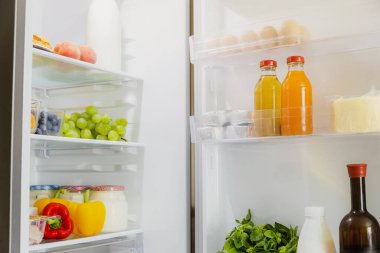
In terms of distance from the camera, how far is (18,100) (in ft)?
4.54

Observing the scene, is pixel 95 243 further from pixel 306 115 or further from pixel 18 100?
pixel 306 115

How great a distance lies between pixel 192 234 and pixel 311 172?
1.60ft

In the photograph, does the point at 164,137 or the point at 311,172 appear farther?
the point at 164,137

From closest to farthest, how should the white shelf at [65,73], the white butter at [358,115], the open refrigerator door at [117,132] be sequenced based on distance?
1. the white butter at [358,115]
2. the white shelf at [65,73]
3. the open refrigerator door at [117,132]

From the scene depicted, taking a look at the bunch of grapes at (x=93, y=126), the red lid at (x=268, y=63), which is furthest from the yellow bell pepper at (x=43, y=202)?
the red lid at (x=268, y=63)

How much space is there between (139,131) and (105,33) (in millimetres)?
408

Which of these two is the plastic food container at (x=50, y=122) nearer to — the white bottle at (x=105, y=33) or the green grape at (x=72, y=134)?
the green grape at (x=72, y=134)

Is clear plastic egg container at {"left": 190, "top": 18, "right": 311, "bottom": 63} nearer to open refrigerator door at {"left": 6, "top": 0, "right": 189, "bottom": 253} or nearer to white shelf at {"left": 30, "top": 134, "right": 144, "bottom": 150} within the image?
open refrigerator door at {"left": 6, "top": 0, "right": 189, "bottom": 253}

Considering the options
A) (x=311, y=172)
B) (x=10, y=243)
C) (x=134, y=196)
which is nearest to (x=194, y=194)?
(x=134, y=196)

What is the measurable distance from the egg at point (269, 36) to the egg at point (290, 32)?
26 millimetres

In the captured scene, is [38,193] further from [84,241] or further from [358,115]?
[358,115]

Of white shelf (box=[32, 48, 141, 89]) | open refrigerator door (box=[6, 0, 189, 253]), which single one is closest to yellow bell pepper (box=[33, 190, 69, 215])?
open refrigerator door (box=[6, 0, 189, 253])

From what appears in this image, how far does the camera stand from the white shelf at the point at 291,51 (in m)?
1.50

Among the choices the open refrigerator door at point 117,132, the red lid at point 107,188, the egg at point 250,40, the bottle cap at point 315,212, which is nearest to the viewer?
the bottle cap at point 315,212
